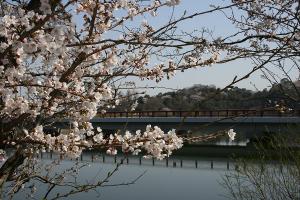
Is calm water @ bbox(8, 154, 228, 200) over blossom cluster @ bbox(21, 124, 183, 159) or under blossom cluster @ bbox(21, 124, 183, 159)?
under

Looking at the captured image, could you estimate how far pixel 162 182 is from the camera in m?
26.3

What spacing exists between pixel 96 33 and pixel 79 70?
0.41 metres

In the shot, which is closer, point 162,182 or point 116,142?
point 116,142

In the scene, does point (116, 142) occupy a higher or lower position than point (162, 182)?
higher

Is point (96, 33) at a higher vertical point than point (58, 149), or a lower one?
higher

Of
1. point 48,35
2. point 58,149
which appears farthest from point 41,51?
point 58,149

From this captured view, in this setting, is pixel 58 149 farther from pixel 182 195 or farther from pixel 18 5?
pixel 182 195

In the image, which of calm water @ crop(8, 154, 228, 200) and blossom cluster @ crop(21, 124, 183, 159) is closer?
blossom cluster @ crop(21, 124, 183, 159)

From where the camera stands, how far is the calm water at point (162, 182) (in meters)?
22.6

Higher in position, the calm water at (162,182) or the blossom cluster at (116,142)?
the blossom cluster at (116,142)

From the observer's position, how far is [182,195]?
22.9 meters

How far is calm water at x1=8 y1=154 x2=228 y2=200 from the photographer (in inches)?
890

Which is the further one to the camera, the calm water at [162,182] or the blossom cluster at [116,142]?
the calm water at [162,182]

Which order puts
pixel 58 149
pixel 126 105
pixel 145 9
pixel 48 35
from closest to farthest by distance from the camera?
pixel 48 35 < pixel 58 149 < pixel 145 9 < pixel 126 105
